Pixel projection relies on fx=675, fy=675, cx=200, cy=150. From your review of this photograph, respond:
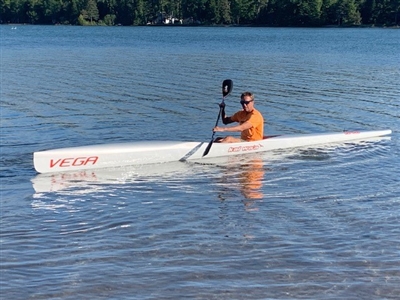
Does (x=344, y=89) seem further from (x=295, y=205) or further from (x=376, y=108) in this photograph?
(x=295, y=205)

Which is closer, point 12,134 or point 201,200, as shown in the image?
point 201,200

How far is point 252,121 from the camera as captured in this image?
14.6 meters

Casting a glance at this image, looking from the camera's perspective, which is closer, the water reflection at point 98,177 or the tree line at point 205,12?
the water reflection at point 98,177

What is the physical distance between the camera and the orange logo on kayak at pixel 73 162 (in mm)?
12594

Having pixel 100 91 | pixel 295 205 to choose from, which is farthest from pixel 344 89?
pixel 295 205

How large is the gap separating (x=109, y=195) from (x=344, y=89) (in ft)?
61.0

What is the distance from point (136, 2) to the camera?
486 ft

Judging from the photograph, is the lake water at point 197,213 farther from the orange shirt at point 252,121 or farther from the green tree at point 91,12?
the green tree at point 91,12

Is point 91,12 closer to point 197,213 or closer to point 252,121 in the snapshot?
point 252,121

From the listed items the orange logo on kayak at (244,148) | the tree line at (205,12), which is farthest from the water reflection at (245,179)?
the tree line at (205,12)

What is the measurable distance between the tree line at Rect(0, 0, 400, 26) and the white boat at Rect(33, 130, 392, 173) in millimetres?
112048

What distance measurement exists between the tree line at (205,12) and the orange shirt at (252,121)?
11243 cm

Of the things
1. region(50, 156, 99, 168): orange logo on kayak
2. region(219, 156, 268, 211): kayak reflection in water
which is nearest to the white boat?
region(50, 156, 99, 168): orange logo on kayak

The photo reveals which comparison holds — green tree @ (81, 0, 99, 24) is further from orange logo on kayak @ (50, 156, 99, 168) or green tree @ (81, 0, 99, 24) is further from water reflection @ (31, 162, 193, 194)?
orange logo on kayak @ (50, 156, 99, 168)
